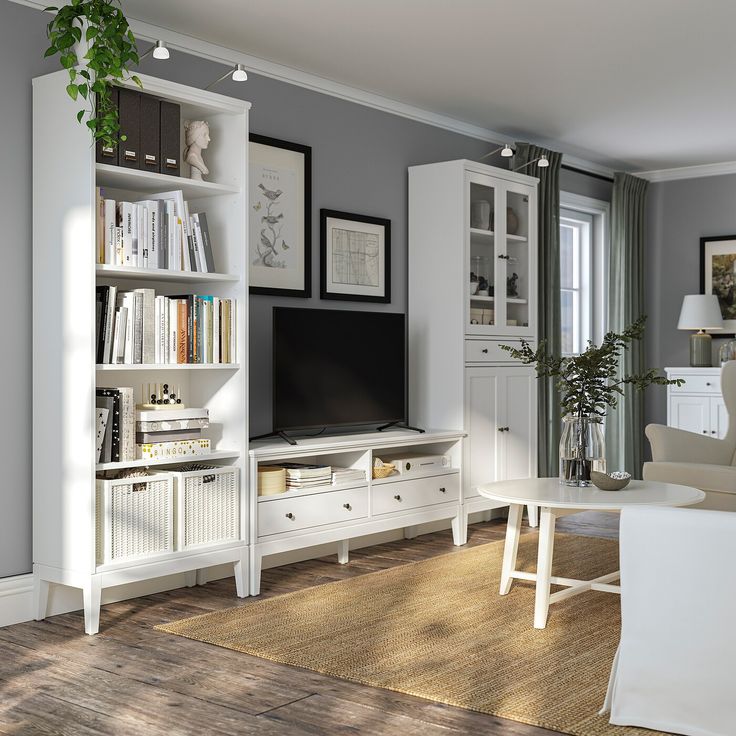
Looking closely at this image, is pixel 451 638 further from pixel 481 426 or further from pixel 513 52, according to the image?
pixel 513 52

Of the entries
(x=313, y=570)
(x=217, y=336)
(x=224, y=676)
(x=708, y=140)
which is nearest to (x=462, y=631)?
(x=224, y=676)

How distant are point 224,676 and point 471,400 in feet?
9.06

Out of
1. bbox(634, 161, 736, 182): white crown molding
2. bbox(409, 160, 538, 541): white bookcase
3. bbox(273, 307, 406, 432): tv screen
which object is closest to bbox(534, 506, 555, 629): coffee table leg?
bbox(273, 307, 406, 432): tv screen

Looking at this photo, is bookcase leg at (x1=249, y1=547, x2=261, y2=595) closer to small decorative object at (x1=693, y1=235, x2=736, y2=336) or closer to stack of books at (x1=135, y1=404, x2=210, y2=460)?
stack of books at (x1=135, y1=404, x2=210, y2=460)

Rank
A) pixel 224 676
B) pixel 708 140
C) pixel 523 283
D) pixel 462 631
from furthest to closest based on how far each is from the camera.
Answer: pixel 708 140 < pixel 523 283 < pixel 462 631 < pixel 224 676

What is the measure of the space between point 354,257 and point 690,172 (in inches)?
142

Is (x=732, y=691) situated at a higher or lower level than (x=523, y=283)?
lower

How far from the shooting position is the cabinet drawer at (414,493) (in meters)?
4.86

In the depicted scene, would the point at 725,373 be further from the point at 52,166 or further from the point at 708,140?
the point at 52,166

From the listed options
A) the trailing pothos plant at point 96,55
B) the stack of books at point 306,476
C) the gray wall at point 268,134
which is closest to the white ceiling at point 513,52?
the gray wall at point 268,134

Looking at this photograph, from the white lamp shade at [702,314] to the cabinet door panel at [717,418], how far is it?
57 centimetres

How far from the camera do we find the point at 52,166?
368cm

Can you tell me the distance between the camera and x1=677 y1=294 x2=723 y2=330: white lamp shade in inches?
283

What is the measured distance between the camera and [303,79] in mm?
4996
